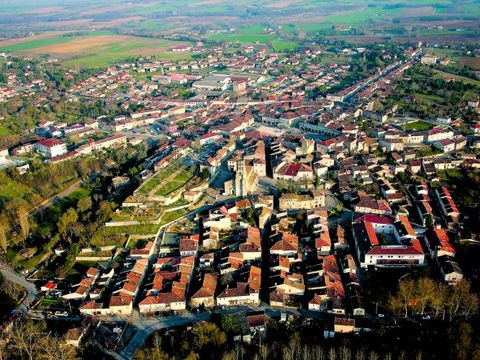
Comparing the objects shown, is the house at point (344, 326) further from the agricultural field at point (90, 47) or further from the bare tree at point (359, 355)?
the agricultural field at point (90, 47)

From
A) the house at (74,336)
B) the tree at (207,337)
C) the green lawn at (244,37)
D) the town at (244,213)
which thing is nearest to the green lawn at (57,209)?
the town at (244,213)

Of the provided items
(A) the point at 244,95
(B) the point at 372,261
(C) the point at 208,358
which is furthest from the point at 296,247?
(A) the point at 244,95

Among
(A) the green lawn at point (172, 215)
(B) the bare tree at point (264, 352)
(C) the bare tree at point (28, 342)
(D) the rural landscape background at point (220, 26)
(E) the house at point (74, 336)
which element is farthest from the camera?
(D) the rural landscape background at point (220, 26)

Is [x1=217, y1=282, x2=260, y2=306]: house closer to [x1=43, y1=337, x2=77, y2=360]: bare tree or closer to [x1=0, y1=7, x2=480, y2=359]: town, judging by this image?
[x1=0, y1=7, x2=480, y2=359]: town

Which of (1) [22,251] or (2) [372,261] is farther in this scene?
(1) [22,251]

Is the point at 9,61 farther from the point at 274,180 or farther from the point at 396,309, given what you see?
the point at 396,309

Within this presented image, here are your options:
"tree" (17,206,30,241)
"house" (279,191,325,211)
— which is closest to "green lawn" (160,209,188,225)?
"house" (279,191,325,211)
